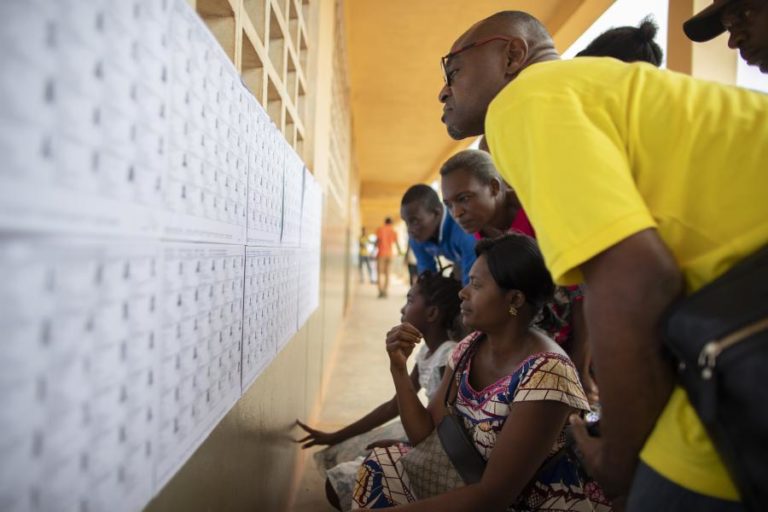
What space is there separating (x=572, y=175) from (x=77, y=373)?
552 millimetres

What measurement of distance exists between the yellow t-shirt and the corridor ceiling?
3.07m

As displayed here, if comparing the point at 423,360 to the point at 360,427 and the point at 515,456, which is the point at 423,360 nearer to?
the point at 360,427

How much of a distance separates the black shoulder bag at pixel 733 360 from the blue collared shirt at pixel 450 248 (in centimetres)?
127

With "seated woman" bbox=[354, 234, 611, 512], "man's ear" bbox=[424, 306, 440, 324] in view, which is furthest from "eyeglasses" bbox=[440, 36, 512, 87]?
"man's ear" bbox=[424, 306, 440, 324]

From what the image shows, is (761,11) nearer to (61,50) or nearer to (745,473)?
(745,473)

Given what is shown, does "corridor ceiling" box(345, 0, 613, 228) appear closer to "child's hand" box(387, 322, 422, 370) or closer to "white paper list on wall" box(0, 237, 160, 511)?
"child's hand" box(387, 322, 422, 370)

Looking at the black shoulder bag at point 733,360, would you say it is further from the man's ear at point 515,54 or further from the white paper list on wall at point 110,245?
the man's ear at point 515,54

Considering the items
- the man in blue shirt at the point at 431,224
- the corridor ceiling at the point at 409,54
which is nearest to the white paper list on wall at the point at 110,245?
the man in blue shirt at the point at 431,224

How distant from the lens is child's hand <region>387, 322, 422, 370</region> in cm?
138

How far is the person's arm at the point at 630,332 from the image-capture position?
539mm

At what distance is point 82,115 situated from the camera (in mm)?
363

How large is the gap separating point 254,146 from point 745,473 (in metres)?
0.86

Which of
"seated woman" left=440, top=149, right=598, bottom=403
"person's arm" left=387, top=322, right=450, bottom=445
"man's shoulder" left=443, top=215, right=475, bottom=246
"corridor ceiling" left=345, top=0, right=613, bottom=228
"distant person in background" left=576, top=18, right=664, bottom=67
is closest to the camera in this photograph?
"person's arm" left=387, top=322, right=450, bottom=445

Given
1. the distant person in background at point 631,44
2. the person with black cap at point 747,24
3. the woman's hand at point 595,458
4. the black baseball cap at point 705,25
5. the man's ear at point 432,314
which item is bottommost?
the woman's hand at point 595,458
